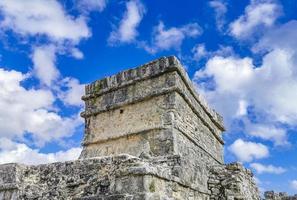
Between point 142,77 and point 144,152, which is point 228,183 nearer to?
point 144,152

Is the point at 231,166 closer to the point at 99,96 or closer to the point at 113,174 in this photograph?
the point at 113,174

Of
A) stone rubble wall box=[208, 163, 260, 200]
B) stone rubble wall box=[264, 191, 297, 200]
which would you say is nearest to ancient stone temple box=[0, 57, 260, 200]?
stone rubble wall box=[208, 163, 260, 200]

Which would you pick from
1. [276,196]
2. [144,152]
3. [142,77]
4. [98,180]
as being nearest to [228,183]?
[144,152]

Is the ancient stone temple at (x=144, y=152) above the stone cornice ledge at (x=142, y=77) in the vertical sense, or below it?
below

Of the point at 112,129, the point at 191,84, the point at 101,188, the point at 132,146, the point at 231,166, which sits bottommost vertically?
the point at 101,188

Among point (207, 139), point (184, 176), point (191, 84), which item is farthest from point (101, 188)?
point (207, 139)

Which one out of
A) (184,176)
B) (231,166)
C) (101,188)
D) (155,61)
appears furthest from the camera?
(155,61)

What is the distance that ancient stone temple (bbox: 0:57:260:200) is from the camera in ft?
16.8

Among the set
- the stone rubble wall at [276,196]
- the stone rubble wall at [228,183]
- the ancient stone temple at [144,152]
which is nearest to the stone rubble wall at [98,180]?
the ancient stone temple at [144,152]

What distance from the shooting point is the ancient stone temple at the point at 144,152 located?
5105 millimetres

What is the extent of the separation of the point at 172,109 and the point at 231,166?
2.40m

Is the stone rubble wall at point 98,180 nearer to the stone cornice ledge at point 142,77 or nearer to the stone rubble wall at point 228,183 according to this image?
the stone rubble wall at point 228,183

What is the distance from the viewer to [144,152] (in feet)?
31.0

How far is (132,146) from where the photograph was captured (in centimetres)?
998
